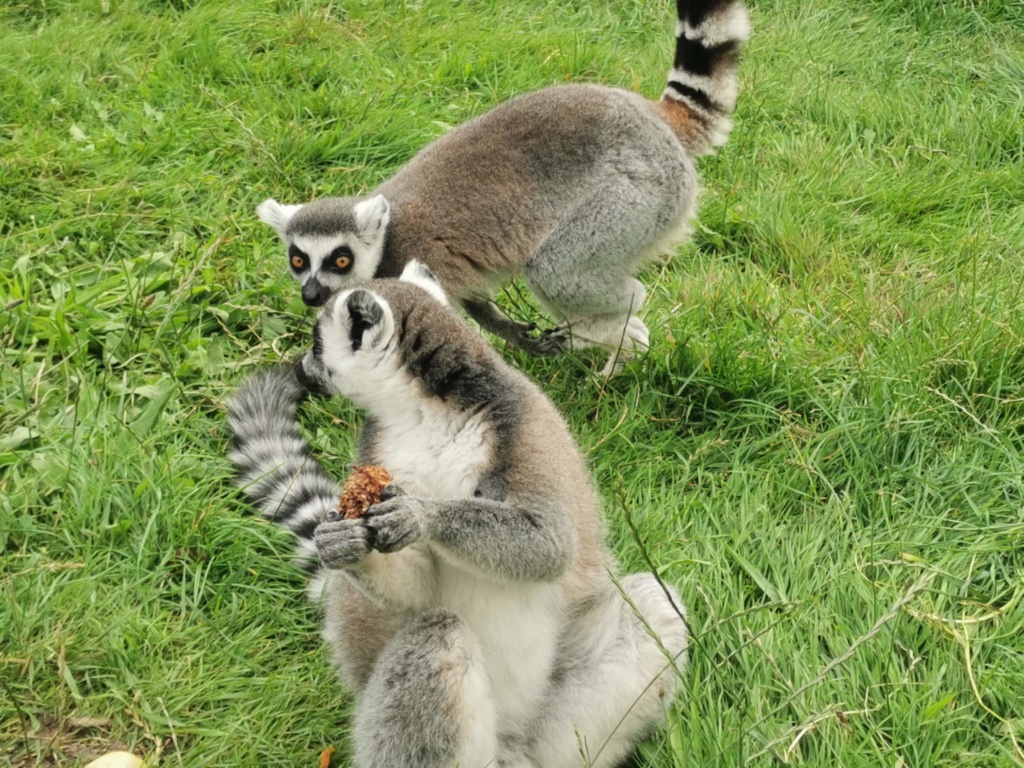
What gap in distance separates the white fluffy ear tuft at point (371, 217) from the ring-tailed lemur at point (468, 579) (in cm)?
156

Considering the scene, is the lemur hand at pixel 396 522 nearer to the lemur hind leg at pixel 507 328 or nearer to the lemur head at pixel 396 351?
the lemur head at pixel 396 351

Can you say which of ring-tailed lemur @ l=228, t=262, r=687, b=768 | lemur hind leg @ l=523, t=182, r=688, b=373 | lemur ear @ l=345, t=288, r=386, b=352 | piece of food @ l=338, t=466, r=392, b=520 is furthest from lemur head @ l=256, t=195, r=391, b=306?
piece of food @ l=338, t=466, r=392, b=520

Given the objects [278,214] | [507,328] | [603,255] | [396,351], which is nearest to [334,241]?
[278,214]

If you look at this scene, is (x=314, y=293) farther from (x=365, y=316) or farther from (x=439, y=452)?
(x=439, y=452)

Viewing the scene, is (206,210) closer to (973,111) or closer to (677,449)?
(677,449)

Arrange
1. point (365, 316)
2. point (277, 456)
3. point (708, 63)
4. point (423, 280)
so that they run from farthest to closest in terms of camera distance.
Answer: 1. point (708, 63)
2. point (277, 456)
3. point (423, 280)
4. point (365, 316)

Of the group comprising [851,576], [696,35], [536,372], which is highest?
[696,35]

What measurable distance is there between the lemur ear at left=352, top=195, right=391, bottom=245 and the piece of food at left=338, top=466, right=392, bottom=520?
2238mm

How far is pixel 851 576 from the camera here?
3.49m

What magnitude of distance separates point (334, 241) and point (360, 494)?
2.27 metres

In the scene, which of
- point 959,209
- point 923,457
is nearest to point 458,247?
point 923,457

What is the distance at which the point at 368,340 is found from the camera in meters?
3.11

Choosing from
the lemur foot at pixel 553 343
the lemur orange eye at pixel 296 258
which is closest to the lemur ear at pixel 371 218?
the lemur orange eye at pixel 296 258

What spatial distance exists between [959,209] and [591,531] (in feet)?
11.3
